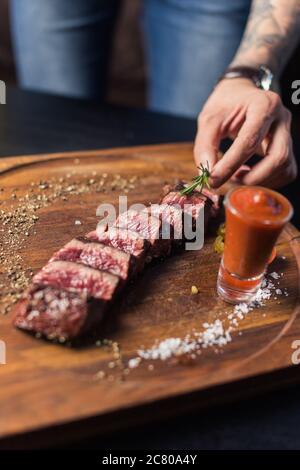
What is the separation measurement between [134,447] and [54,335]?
399 mm

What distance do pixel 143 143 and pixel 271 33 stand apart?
2.69 feet

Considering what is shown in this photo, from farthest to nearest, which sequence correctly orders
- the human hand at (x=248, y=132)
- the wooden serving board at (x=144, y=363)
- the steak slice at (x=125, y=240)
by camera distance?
the human hand at (x=248, y=132) → the steak slice at (x=125, y=240) → the wooden serving board at (x=144, y=363)

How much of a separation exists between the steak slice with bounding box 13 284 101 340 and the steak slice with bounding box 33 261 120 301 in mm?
71

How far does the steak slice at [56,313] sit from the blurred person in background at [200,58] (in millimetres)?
842

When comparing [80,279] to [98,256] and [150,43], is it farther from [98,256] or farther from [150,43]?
[150,43]

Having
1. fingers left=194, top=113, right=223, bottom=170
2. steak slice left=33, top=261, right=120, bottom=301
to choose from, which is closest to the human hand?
fingers left=194, top=113, right=223, bottom=170

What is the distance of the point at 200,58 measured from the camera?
333 cm

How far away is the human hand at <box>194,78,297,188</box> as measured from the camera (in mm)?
2269

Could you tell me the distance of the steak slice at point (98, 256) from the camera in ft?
6.37
